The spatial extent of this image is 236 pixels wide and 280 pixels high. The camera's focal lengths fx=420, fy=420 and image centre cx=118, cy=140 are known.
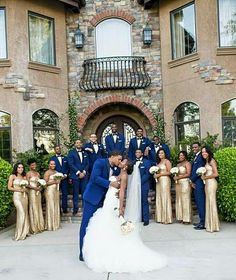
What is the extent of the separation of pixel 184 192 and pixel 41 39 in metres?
8.69

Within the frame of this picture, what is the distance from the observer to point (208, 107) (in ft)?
47.2

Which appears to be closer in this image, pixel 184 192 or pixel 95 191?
pixel 95 191

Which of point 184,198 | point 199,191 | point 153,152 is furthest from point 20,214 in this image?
point 153,152

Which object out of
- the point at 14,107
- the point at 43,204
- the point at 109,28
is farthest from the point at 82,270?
the point at 109,28

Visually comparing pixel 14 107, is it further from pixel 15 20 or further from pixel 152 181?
pixel 152 181

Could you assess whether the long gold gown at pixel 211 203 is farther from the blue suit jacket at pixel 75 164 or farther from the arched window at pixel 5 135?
the arched window at pixel 5 135

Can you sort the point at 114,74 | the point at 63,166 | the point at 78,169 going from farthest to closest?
the point at 114,74
the point at 78,169
the point at 63,166

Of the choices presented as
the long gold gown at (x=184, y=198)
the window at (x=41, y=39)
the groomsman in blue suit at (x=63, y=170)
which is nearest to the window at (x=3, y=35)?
the window at (x=41, y=39)

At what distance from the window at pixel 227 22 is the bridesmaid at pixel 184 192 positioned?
6056 mm

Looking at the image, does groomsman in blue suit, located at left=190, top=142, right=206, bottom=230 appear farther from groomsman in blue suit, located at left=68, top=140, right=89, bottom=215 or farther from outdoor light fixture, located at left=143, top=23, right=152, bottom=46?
outdoor light fixture, located at left=143, top=23, right=152, bottom=46

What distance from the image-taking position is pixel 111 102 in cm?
1609

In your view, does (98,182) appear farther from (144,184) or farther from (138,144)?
(138,144)

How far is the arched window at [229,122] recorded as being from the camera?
14.4 m

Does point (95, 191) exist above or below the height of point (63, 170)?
below
